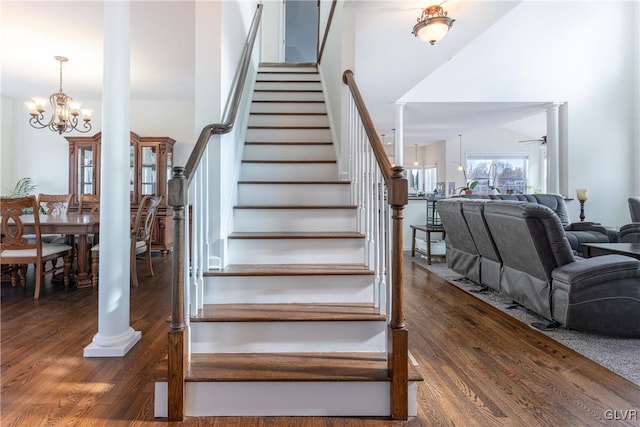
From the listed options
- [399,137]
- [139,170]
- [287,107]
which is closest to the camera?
[287,107]

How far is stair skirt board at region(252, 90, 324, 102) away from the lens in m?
4.05

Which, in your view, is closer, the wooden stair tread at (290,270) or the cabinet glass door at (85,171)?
the wooden stair tread at (290,270)

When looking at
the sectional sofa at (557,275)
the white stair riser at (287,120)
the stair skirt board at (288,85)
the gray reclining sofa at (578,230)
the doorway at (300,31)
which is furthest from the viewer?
the doorway at (300,31)

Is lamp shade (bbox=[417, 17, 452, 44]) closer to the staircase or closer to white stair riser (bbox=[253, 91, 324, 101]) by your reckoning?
the staircase

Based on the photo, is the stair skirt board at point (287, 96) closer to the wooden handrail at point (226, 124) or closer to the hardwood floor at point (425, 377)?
the wooden handrail at point (226, 124)

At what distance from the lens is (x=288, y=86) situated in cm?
438

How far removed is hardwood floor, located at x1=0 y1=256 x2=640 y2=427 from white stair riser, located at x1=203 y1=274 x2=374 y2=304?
46 cm

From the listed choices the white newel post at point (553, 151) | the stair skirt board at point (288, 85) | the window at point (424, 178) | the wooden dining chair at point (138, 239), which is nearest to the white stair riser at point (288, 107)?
the stair skirt board at point (288, 85)

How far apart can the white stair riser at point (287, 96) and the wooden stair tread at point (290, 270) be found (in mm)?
2464

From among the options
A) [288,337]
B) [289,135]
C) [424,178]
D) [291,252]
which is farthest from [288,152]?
[424,178]

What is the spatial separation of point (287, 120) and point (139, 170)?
3361 mm

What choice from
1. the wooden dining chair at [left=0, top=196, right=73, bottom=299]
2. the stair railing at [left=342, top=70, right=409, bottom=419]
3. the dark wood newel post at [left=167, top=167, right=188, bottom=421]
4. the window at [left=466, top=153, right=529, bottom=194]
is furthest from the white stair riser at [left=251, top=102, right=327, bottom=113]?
the window at [left=466, top=153, right=529, bottom=194]

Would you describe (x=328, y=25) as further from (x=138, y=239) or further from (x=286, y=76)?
(x=138, y=239)

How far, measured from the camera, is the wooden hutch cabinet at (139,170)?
5.69 metres
